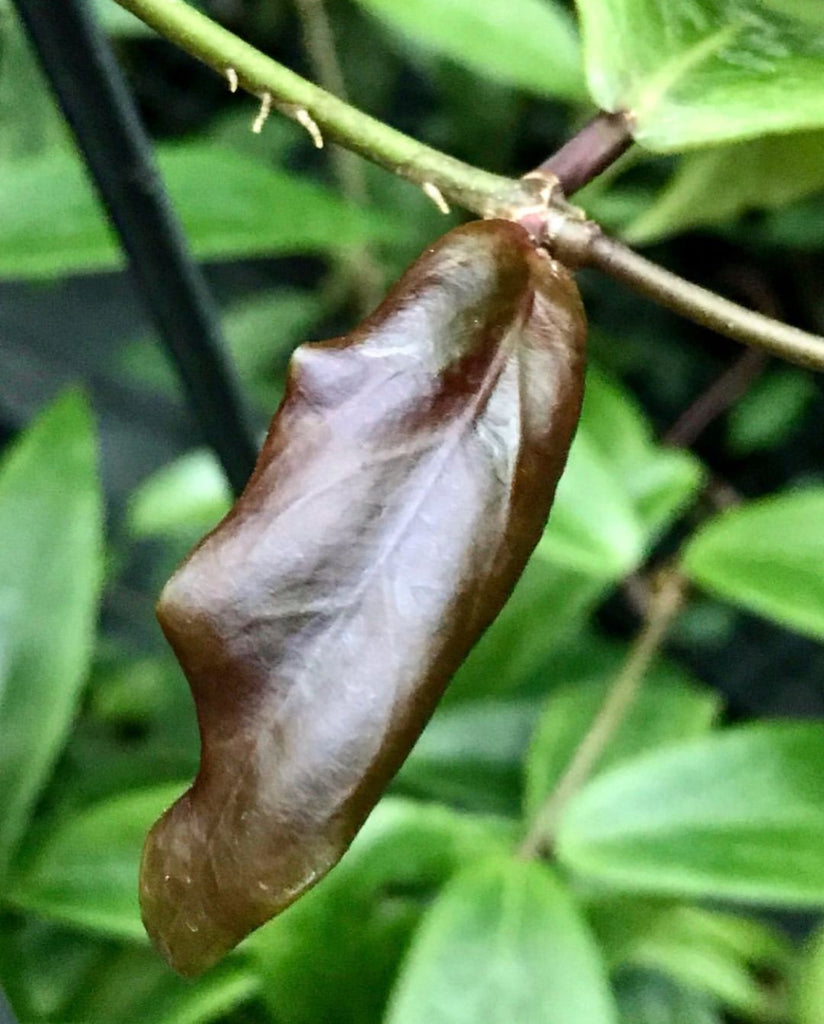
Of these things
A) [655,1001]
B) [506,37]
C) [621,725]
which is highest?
[506,37]

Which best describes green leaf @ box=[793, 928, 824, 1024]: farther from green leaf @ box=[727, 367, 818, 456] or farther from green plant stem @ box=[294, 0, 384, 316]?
green plant stem @ box=[294, 0, 384, 316]

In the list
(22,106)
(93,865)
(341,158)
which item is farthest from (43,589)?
(341,158)

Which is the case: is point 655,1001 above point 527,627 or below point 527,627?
below

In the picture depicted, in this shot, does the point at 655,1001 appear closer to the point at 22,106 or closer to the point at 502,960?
the point at 502,960

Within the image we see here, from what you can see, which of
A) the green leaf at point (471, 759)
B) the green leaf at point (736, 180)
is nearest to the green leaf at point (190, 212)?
the green leaf at point (736, 180)

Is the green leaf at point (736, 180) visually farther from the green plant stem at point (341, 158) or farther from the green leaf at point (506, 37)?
the green plant stem at point (341, 158)

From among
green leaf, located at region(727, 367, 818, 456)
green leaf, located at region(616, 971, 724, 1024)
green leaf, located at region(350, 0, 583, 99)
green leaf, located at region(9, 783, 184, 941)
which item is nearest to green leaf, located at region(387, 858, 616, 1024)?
green leaf, located at region(9, 783, 184, 941)
